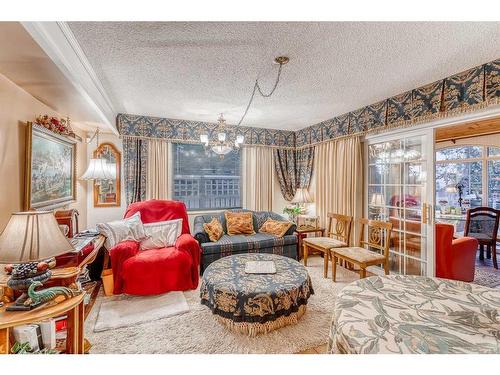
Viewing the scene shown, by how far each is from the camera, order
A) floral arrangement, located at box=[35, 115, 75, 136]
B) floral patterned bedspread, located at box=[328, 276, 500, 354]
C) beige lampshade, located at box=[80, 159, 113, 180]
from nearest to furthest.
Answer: floral patterned bedspread, located at box=[328, 276, 500, 354] → floral arrangement, located at box=[35, 115, 75, 136] → beige lampshade, located at box=[80, 159, 113, 180]

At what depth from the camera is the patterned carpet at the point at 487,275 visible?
3.24 m

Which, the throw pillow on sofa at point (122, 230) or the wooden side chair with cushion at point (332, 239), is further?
the wooden side chair with cushion at point (332, 239)

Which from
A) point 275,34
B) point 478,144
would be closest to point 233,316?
point 275,34

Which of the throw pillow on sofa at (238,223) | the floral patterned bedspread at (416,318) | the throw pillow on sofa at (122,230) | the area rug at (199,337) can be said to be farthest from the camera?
the throw pillow on sofa at (238,223)

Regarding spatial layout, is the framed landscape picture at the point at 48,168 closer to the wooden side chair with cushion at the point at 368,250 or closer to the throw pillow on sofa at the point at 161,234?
the throw pillow on sofa at the point at 161,234

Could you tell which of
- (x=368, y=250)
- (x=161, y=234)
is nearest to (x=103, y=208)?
(x=161, y=234)

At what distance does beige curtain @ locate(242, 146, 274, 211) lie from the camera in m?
4.87

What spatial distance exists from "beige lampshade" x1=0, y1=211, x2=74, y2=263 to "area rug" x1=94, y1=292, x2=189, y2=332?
1303 mm

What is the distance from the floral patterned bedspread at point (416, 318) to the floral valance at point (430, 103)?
2.19 metres

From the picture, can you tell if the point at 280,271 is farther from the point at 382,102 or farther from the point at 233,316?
the point at 382,102

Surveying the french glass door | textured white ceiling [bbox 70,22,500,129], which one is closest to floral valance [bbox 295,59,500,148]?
textured white ceiling [bbox 70,22,500,129]

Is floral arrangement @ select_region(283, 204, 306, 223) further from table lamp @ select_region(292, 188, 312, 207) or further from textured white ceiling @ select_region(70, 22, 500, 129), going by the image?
textured white ceiling @ select_region(70, 22, 500, 129)

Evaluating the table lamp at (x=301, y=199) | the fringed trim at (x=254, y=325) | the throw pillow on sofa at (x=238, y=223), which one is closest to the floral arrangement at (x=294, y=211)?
→ the table lamp at (x=301, y=199)

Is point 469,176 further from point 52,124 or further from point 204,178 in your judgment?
point 52,124
